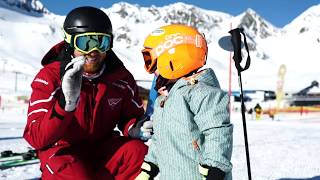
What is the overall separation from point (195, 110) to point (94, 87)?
0.90m

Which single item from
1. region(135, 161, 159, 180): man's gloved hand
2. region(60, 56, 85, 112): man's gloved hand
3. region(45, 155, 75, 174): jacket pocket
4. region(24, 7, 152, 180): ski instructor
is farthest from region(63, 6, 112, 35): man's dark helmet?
region(135, 161, 159, 180): man's gloved hand

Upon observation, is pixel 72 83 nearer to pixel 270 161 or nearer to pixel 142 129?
pixel 142 129

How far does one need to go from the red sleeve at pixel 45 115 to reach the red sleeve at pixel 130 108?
2.16 ft

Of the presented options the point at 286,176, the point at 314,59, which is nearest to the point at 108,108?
the point at 286,176

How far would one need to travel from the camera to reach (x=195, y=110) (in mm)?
2969

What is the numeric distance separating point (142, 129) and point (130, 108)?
0.95 feet

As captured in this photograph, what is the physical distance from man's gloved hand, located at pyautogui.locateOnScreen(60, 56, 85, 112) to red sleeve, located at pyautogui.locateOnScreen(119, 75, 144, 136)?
90cm

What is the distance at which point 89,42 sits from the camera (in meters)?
3.38

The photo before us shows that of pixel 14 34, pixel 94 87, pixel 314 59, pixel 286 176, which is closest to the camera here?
pixel 94 87

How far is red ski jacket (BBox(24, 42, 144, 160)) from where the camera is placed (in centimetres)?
308

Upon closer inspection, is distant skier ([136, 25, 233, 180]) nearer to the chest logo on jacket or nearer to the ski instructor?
the ski instructor

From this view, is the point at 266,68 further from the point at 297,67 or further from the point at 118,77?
the point at 118,77

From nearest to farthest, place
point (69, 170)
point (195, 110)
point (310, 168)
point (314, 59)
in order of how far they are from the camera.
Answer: point (195, 110) < point (69, 170) < point (310, 168) < point (314, 59)

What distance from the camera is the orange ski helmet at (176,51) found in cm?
319
